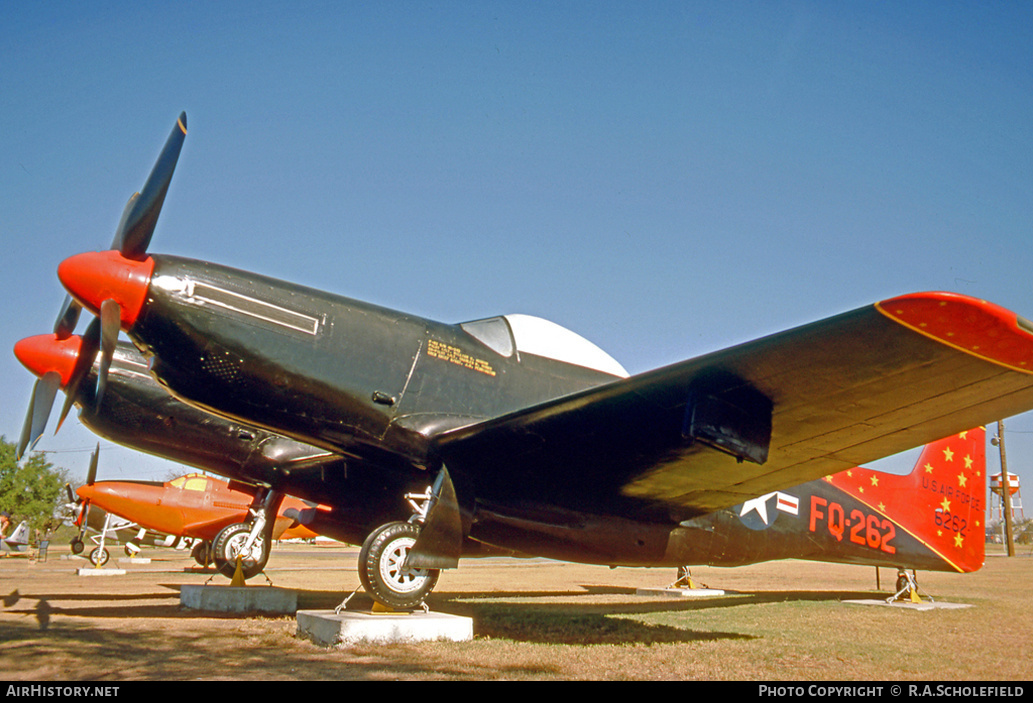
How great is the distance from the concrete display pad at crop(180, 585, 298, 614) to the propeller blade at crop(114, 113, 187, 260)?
4.57 meters

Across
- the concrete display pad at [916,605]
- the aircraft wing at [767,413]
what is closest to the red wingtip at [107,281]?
the aircraft wing at [767,413]

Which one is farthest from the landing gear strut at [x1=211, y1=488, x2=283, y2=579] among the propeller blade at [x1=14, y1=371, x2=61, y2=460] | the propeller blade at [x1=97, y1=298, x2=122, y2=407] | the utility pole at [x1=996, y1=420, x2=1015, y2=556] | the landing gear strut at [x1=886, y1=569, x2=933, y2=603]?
the utility pole at [x1=996, y1=420, x2=1015, y2=556]

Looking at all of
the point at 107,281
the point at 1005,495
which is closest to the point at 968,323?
the point at 107,281

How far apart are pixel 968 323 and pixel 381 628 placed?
14.4ft

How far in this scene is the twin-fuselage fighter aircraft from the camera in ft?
15.0

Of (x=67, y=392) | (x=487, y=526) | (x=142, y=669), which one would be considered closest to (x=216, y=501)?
(x=67, y=392)

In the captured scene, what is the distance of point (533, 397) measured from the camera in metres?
6.90

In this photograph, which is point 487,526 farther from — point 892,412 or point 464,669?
point 892,412

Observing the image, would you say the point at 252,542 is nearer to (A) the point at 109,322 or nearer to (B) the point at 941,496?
(A) the point at 109,322

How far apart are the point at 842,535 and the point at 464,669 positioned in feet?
21.8

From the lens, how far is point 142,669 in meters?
4.17

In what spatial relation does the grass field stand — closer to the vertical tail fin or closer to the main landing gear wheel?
the main landing gear wheel

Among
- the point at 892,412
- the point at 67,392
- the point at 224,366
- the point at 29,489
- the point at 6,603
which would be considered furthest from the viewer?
the point at 29,489

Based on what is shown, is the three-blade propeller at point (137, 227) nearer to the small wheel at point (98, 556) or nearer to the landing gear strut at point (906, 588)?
the landing gear strut at point (906, 588)
